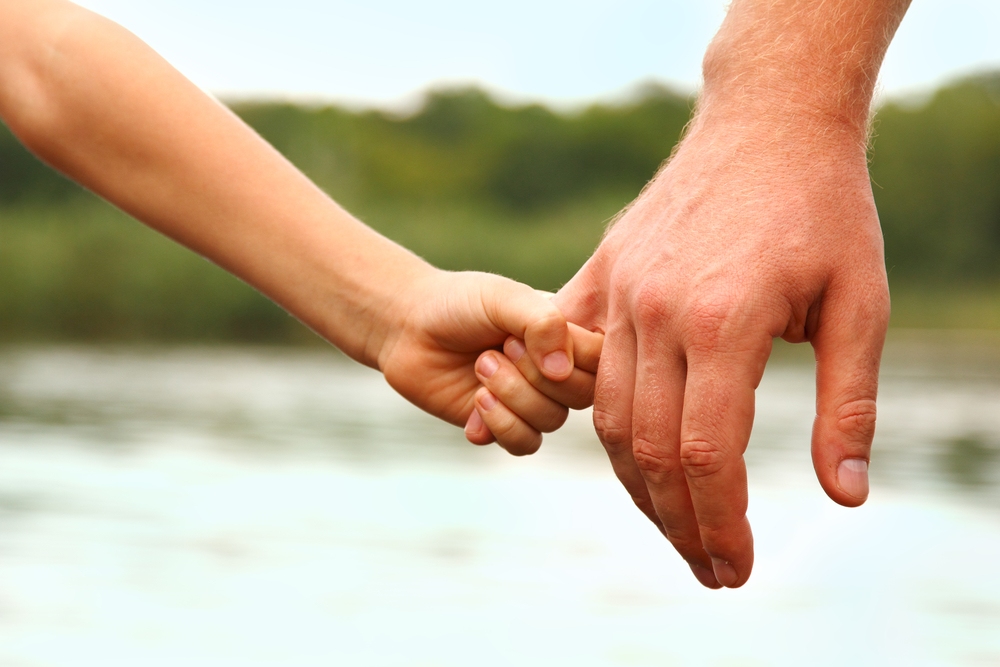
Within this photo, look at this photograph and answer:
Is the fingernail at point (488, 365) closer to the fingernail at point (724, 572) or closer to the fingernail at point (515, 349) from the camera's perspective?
the fingernail at point (515, 349)

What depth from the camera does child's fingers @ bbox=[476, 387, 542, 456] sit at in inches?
85.7

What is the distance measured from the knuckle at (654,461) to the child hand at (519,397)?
1.60ft

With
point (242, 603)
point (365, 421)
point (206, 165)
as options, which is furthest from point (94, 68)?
point (365, 421)

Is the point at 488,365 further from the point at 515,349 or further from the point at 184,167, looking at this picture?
the point at 184,167

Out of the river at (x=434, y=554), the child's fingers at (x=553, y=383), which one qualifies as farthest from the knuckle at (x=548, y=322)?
the river at (x=434, y=554)

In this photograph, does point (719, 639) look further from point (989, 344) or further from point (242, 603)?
point (989, 344)

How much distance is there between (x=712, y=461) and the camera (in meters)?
1.45

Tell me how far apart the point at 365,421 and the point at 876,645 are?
717cm

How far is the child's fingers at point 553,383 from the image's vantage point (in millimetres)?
2053

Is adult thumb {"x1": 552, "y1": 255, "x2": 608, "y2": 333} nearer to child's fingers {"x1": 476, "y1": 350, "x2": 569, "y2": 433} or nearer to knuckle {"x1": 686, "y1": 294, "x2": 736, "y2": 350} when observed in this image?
child's fingers {"x1": 476, "y1": 350, "x2": 569, "y2": 433}

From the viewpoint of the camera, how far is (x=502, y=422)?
7.14ft

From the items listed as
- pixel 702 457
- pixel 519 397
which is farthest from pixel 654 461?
pixel 519 397

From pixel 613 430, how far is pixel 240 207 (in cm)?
93

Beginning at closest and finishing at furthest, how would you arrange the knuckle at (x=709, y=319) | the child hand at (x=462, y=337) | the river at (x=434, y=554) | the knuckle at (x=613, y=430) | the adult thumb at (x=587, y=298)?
1. the knuckle at (x=709, y=319)
2. the knuckle at (x=613, y=430)
3. the adult thumb at (x=587, y=298)
4. the child hand at (x=462, y=337)
5. the river at (x=434, y=554)
